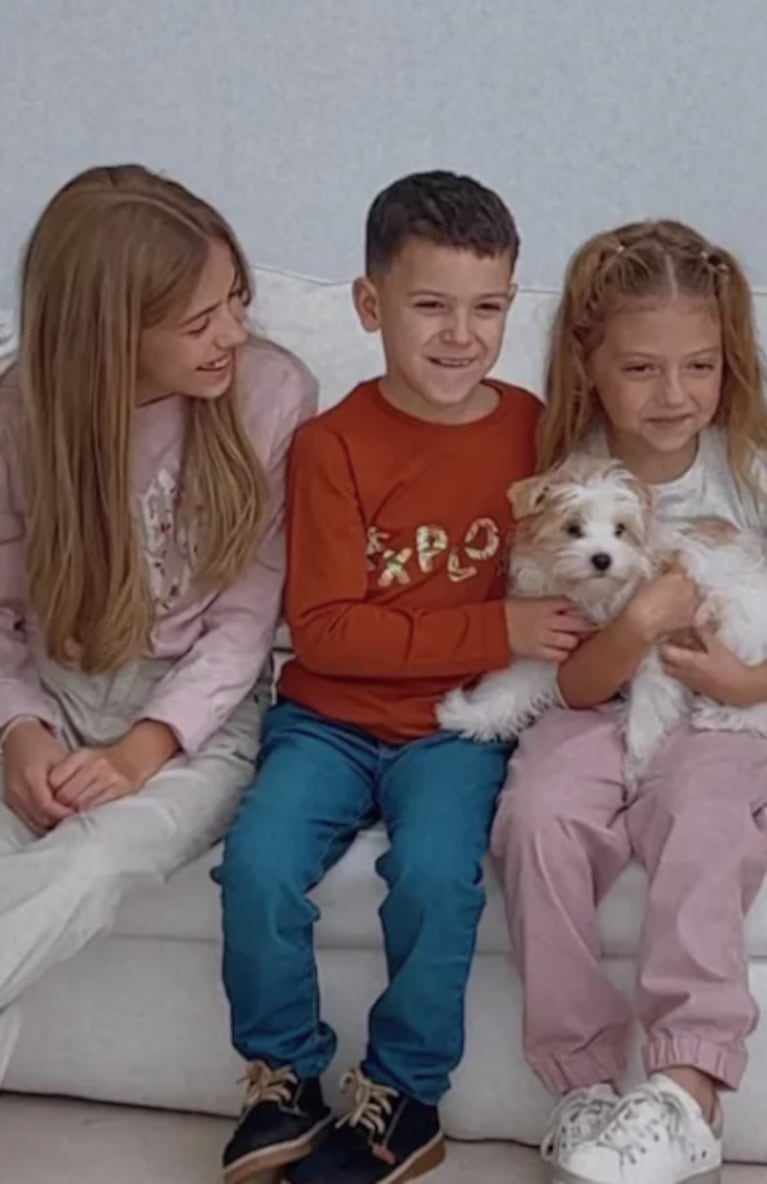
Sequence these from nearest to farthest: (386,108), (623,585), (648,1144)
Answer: (648,1144) < (623,585) < (386,108)

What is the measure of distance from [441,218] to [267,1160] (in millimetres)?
800

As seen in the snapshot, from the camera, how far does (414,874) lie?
1532mm

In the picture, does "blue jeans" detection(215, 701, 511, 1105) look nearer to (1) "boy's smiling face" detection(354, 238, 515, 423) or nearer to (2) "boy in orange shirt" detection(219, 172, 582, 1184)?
(2) "boy in orange shirt" detection(219, 172, 582, 1184)

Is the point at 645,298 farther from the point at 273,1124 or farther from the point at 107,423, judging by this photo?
the point at 273,1124

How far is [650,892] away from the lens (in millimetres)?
1525

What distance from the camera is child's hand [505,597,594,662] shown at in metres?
1.65

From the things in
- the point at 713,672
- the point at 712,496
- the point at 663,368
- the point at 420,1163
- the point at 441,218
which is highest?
the point at 441,218

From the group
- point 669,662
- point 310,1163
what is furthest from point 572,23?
point 310,1163

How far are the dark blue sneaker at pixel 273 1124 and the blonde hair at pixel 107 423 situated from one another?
409 mm

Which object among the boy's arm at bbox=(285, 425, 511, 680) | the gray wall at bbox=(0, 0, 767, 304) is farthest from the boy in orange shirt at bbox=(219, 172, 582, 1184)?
the gray wall at bbox=(0, 0, 767, 304)

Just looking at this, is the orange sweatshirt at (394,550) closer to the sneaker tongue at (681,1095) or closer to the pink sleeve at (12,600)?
the pink sleeve at (12,600)

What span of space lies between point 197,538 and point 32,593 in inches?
6.3

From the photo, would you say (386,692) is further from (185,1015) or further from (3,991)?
(3,991)

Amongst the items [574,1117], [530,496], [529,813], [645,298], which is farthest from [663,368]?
[574,1117]
